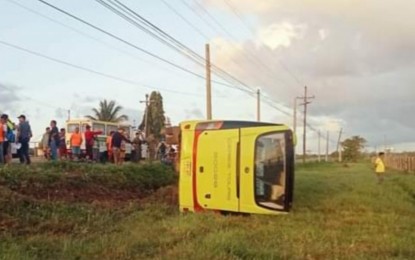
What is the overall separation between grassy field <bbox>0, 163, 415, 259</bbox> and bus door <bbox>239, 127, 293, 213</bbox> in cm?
55

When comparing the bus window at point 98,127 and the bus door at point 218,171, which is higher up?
the bus window at point 98,127

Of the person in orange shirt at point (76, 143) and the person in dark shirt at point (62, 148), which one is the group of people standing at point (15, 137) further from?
the person in orange shirt at point (76, 143)

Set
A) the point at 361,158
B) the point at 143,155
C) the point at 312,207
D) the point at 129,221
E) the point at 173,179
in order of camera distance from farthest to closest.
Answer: the point at 361,158 < the point at 143,155 < the point at 173,179 < the point at 312,207 < the point at 129,221

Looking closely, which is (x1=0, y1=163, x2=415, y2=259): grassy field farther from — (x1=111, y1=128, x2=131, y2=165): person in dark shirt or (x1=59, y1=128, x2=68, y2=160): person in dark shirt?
(x1=59, y1=128, x2=68, y2=160): person in dark shirt

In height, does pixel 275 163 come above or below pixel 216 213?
above

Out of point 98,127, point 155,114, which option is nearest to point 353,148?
point 155,114

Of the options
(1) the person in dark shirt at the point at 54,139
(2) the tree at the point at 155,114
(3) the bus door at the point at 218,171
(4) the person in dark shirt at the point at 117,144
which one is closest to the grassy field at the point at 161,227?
(3) the bus door at the point at 218,171

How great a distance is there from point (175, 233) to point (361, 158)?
388 feet

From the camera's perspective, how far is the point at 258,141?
1727cm

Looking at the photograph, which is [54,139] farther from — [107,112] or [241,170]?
[107,112]

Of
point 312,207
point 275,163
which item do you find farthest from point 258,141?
point 312,207

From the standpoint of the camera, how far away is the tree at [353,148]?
420 feet

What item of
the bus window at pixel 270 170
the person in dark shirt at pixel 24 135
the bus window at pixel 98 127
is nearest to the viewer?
the bus window at pixel 270 170

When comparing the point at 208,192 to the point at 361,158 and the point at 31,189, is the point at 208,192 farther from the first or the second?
the point at 361,158
